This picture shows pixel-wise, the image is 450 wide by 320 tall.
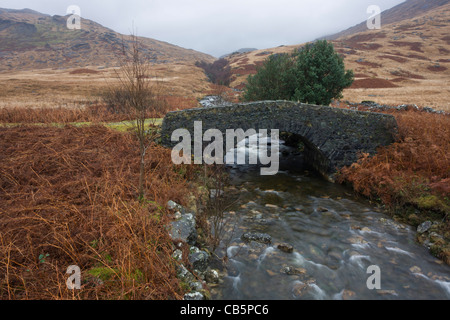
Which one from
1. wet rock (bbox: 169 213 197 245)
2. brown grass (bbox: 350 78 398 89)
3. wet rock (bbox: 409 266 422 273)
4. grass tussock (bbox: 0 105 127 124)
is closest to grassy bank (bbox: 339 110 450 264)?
wet rock (bbox: 409 266 422 273)

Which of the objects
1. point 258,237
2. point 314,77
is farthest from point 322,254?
point 314,77

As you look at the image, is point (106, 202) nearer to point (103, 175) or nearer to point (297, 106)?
point (103, 175)

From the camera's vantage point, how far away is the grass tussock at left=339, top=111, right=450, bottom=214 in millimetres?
7977

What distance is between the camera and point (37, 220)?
4.84m

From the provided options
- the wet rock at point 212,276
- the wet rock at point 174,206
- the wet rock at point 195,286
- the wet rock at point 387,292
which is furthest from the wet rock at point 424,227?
the wet rock at point 174,206

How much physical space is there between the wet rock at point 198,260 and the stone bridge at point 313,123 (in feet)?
19.2

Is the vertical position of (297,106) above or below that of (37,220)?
above

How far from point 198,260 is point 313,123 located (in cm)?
786

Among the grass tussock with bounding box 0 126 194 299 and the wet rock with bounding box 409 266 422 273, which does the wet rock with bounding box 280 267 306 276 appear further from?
the grass tussock with bounding box 0 126 194 299

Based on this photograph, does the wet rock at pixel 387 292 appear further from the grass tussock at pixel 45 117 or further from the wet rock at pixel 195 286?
the grass tussock at pixel 45 117

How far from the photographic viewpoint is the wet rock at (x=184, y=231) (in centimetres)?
535
